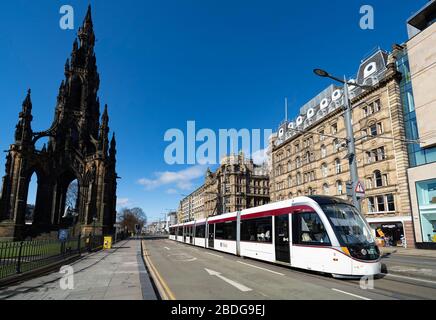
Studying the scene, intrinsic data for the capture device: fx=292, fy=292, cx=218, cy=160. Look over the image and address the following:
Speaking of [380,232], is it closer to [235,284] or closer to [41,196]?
[235,284]

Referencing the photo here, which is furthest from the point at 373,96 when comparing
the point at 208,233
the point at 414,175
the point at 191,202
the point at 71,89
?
the point at 191,202

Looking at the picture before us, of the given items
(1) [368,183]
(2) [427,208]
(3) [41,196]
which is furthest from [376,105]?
(3) [41,196]

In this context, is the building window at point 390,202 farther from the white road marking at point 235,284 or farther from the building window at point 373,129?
the white road marking at point 235,284

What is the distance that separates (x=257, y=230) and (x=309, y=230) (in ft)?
17.0

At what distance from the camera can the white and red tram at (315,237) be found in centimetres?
994

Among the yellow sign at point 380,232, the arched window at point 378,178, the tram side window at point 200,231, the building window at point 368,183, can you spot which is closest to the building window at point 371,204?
the building window at point 368,183

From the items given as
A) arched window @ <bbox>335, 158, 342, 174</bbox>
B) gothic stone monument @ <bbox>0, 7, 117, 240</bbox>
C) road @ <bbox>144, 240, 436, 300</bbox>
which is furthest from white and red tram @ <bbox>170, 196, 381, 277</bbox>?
gothic stone monument @ <bbox>0, 7, 117, 240</bbox>

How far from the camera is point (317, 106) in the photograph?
1949 inches

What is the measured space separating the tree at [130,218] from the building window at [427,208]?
276 feet

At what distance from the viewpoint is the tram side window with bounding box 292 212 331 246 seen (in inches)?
428

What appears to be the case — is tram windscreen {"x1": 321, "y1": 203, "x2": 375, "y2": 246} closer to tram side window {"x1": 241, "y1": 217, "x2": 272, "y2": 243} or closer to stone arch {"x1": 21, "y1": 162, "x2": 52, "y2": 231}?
tram side window {"x1": 241, "y1": 217, "x2": 272, "y2": 243}

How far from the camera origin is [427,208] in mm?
27156
